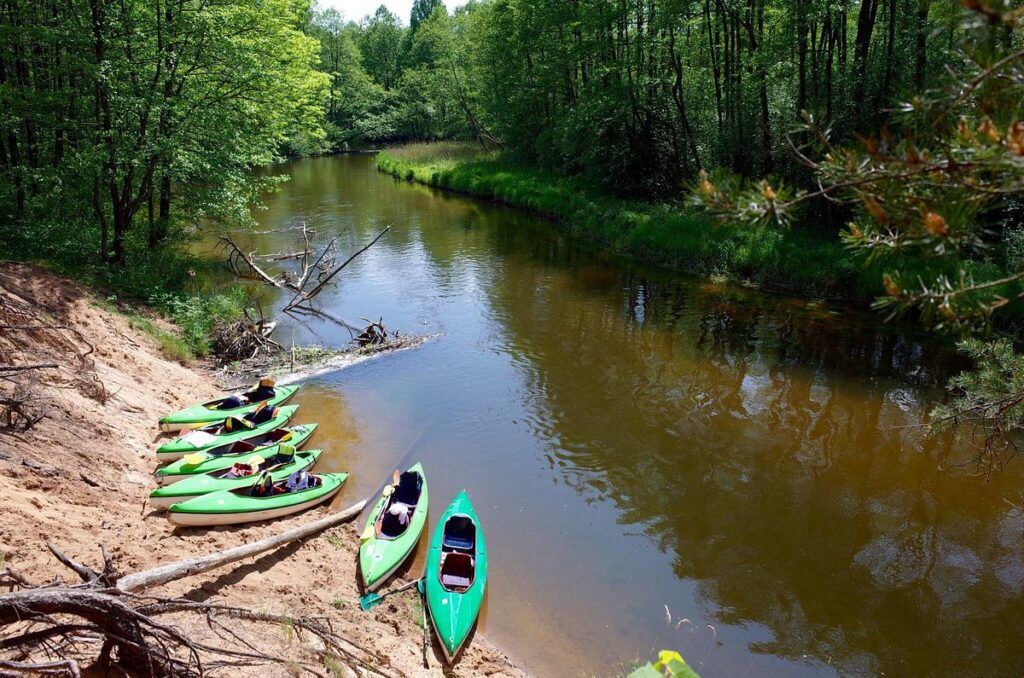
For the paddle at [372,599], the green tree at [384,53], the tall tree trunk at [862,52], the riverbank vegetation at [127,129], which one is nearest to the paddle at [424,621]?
the paddle at [372,599]

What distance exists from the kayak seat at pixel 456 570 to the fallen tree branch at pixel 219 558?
5.68 ft

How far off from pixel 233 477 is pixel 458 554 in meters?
3.54

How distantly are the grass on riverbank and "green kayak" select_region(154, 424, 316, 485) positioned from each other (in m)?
7.62

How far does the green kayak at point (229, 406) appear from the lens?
1003cm

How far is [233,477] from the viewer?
349 inches

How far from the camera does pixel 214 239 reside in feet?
78.3

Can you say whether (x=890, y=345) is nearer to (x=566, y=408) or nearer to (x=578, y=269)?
(x=566, y=408)

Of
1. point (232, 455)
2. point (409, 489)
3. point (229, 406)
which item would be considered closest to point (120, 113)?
point (229, 406)

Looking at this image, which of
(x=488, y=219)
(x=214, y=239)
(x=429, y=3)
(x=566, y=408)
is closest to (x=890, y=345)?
(x=566, y=408)

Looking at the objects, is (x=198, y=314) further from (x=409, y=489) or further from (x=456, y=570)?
(x=456, y=570)

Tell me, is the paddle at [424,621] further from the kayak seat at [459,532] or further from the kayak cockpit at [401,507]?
the kayak cockpit at [401,507]

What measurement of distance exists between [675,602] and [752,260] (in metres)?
12.6

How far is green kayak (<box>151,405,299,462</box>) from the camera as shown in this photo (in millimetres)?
9203

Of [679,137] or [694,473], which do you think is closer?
[694,473]
